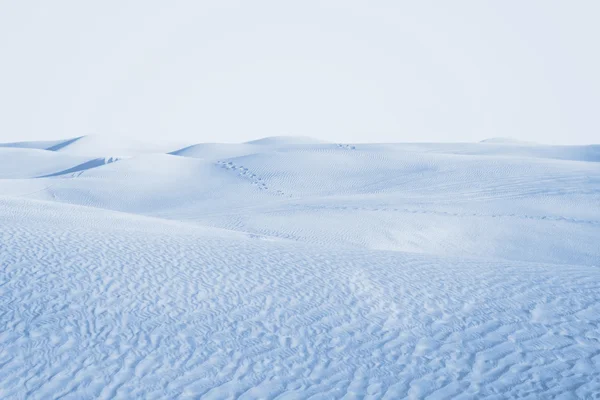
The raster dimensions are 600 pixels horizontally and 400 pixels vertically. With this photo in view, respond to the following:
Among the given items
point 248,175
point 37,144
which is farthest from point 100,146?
point 248,175

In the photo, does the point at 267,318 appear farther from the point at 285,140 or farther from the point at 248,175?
the point at 285,140

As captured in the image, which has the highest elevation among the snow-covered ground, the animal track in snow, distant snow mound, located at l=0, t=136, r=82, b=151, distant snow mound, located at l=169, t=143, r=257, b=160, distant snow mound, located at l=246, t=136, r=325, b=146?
distant snow mound, located at l=0, t=136, r=82, b=151

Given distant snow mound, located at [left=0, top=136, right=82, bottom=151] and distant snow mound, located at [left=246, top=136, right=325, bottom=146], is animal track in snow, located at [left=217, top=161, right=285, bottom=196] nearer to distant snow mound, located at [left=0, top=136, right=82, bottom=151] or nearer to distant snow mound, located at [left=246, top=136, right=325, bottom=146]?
distant snow mound, located at [left=246, top=136, right=325, bottom=146]

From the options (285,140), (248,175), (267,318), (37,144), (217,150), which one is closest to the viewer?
(267,318)

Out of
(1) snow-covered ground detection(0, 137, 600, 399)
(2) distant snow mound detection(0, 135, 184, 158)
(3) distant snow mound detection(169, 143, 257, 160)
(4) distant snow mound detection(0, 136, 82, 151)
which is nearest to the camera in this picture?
(1) snow-covered ground detection(0, 137, 600, 399)

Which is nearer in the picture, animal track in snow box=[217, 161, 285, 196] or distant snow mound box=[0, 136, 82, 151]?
animal track in snow box=[217, 161, 285, 196]

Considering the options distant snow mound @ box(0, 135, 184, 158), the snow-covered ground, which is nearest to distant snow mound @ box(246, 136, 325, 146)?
distant snow mound @ box(0, 135, 184, 158)

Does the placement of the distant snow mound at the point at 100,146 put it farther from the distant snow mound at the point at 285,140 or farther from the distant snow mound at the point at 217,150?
the distant snow mound at the point at 217,150

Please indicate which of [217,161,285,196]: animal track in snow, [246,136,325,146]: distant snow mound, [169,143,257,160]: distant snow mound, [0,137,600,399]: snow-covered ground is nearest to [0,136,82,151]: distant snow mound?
[246,136,325,146]: distant snow mound

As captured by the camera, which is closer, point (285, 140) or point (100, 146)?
point (285, 140)

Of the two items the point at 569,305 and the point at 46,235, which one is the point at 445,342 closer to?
the point at 569,305

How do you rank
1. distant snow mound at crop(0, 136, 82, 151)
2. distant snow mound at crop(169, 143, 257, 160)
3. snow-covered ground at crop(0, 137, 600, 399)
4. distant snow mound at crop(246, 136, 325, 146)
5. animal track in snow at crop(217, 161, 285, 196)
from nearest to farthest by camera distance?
snow-covered ground at crop(0, 137, 600, 399), animal track in snow at crop(217, 161, 285, 196), distant snow mound at crop(169, 143, 257, 160), distant snow mound at crop(246, 136, 325, 146), distant snow mound at crop(0, 136, 82, 151)

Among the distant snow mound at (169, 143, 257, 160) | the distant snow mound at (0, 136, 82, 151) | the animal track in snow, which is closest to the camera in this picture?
the animal track in snow

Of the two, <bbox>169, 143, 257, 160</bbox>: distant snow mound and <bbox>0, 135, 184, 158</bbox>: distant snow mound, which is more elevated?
<bbox>0, 135, 184, 158</bbox>: distant snow mound
